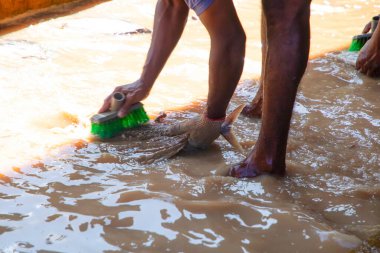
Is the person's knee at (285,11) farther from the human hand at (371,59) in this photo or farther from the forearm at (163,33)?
the human hand at (371,59)

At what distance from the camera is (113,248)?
1525 millimetres

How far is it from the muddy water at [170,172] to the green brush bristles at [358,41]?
0.95ft

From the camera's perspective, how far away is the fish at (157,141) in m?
2.19

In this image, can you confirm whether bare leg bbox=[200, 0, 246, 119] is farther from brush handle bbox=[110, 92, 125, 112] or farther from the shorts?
brush handle bbox=[110, 92, 125, 112]

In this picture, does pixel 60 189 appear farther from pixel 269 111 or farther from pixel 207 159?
pixel 269 111

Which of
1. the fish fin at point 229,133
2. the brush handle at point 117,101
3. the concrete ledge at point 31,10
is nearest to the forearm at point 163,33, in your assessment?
the brush handle at point 117,101

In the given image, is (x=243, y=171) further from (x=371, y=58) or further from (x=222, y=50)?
(x=371, y=58)

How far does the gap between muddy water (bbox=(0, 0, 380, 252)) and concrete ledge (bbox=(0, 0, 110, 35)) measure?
1.03 meters

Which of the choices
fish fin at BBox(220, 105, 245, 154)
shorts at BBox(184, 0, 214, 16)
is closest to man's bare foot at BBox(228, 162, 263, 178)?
fish fin at BBox(220, 105, 245, 154)

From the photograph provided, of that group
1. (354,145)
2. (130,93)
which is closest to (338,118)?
(354,145)

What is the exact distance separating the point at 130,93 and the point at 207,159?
A: 0.52 metres

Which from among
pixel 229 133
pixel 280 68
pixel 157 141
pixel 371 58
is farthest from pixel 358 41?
pixel 280 68

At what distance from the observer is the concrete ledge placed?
4.67m

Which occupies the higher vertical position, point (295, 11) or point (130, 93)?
point (295, 11)
